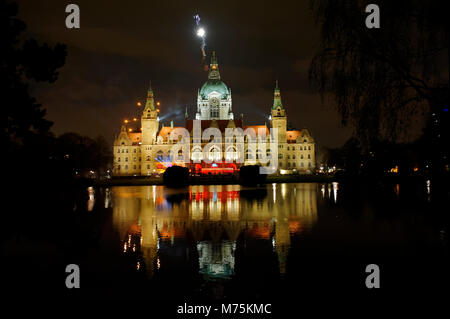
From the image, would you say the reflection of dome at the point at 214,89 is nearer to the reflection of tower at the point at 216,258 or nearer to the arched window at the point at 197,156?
the arched window at the point at 197,156

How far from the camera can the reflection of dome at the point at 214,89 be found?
12150 cm

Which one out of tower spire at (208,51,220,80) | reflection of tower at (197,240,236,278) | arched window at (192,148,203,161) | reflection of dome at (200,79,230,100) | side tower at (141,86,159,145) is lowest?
reflection of tower at (197,240,236,278)

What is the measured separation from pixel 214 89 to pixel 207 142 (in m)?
20.5

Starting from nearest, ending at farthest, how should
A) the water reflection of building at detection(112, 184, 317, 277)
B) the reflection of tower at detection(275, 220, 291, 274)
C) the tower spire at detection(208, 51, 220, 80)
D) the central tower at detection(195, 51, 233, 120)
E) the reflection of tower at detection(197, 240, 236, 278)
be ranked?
the reflection of tower at detection(197, 240, 236, 278), the reflection of tower at detection(275, 220, 291, 274), the water reflection of building at detection(112, 184, 317, 277), the central tower at detection(195, 51, 233, 120), the tower spire at detection(208, 51, 220, 80)

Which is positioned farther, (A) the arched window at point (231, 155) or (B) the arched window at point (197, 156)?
(B) the arched window at point (197, 156)

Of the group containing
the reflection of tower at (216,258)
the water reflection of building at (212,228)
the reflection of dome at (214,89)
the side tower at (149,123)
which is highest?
the reflection of dome at (214,89)

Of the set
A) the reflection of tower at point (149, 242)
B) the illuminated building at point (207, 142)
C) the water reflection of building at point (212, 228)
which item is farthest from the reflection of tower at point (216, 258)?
the illuminated building at point (207, 142)

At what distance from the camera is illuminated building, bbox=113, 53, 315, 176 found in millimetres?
108938

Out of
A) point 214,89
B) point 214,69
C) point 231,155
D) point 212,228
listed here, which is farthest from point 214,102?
point 212,228

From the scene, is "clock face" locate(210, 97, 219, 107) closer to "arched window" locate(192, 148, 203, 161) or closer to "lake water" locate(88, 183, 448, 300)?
"arched window" locate(192, 148, 203, 161)

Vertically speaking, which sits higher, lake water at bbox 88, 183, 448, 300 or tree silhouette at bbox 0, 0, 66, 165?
tree silhouette at bbox 0, 0, 66, 165

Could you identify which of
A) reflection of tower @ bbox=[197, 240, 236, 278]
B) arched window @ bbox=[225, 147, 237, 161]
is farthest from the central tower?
reflection of tower @ bbox=[197, 240, 236, 278]

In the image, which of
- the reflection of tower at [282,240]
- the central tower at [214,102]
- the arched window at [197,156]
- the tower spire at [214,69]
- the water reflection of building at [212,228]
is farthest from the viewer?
the tower spire at [214,69]

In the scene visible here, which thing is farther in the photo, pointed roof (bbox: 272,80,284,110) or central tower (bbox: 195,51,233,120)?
central tower (bbox: 195,51,233,120)
